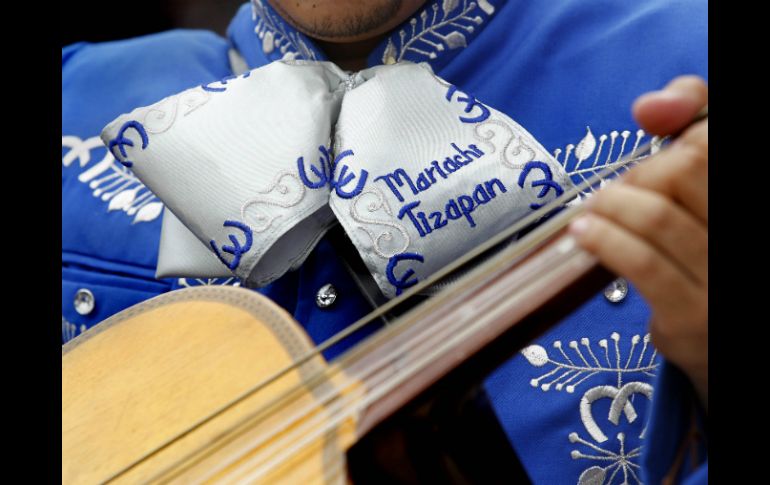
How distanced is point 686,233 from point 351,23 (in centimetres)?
43

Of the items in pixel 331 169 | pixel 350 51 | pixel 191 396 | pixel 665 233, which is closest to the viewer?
pixel 665 233

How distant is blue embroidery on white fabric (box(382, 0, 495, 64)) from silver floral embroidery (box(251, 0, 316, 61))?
9cm

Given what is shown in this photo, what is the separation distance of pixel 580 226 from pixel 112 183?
24.4 inches

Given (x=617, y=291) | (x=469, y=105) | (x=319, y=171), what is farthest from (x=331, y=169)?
(x=617, y=291)

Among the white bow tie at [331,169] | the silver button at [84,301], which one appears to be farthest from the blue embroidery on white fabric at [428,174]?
the silver button at [84,301]

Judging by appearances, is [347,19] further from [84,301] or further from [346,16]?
[84,301]

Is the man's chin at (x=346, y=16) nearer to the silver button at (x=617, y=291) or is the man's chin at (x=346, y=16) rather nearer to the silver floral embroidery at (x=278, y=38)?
the silver floral embroidery at (x=278, y=38)

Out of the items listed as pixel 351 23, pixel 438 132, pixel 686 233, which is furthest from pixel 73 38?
pixel 686 233

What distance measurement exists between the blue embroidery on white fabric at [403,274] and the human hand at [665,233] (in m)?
0.22

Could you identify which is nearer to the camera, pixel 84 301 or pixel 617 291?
pixel 617 291

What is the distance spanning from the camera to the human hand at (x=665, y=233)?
367 mm

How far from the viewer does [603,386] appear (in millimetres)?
604

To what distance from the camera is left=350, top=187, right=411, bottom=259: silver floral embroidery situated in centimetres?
59

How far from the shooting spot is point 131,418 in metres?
0.55
